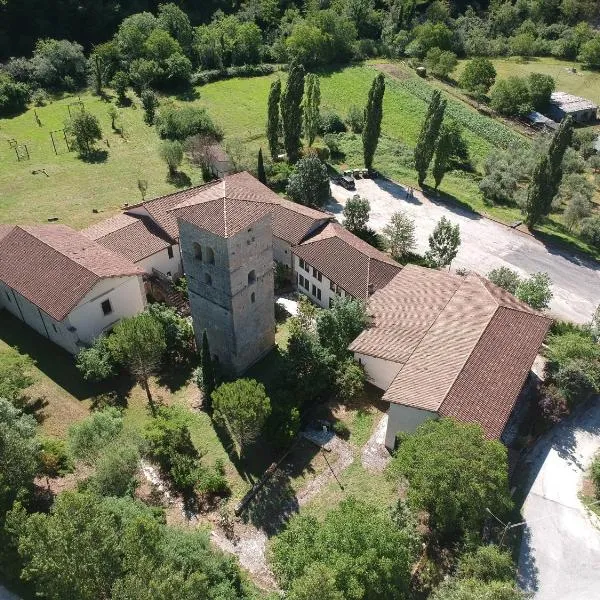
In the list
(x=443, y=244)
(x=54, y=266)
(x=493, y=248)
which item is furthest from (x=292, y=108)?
(x=54, y=266)

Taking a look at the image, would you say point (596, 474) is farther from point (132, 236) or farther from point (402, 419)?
point (132, 236)

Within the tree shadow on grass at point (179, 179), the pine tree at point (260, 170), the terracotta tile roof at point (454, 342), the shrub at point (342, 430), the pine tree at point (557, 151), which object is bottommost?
the tree shadow on grass at point (179, 179)

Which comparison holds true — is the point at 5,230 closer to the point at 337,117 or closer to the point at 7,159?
the point at 7,159

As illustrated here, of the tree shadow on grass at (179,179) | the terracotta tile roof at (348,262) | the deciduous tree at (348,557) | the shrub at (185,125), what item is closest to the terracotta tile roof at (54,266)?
the terracotta tile roof at (348,262)

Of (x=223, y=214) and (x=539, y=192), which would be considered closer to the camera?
(x=223, y=214)

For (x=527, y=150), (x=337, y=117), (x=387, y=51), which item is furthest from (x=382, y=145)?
(x=387, y=51)

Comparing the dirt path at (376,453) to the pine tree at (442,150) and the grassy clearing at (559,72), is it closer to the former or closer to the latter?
the pine tree at (442,150)

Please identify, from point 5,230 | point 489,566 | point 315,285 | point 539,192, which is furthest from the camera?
point 539,192
